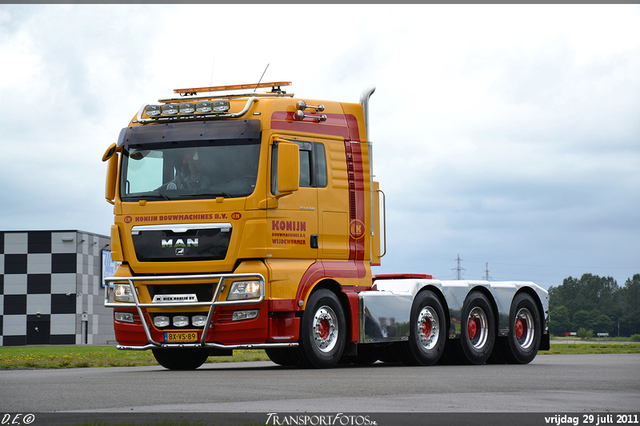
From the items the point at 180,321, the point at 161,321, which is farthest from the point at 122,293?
the point at 180,321

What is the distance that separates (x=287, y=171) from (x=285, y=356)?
2697 mm

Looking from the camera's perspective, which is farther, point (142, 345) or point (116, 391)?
point (142, 345)

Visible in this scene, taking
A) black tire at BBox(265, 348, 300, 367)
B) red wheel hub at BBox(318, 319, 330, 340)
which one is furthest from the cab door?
black tire at BBox(265, 348, 300, 367)

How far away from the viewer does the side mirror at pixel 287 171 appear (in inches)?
478

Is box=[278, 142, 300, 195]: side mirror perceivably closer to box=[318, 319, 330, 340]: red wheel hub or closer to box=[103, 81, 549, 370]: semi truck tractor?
box=[103, 81, 549, 370]: semi truck tractor

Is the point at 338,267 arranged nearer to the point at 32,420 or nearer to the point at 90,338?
the point at 32,420

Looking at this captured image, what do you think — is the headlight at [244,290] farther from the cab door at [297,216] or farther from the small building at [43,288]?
the small building at [43,288]

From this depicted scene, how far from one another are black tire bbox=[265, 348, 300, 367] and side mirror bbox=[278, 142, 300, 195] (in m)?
2.22

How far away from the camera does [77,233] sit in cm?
5938

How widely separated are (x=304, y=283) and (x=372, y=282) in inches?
72.2

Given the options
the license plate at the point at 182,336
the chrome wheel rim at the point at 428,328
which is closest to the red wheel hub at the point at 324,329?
the license plate at the point at 182,336

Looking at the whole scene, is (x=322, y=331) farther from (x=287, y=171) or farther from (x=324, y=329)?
(x=287, y=171)

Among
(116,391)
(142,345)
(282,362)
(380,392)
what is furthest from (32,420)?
(282,362)

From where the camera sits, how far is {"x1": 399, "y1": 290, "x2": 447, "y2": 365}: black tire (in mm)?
14336
